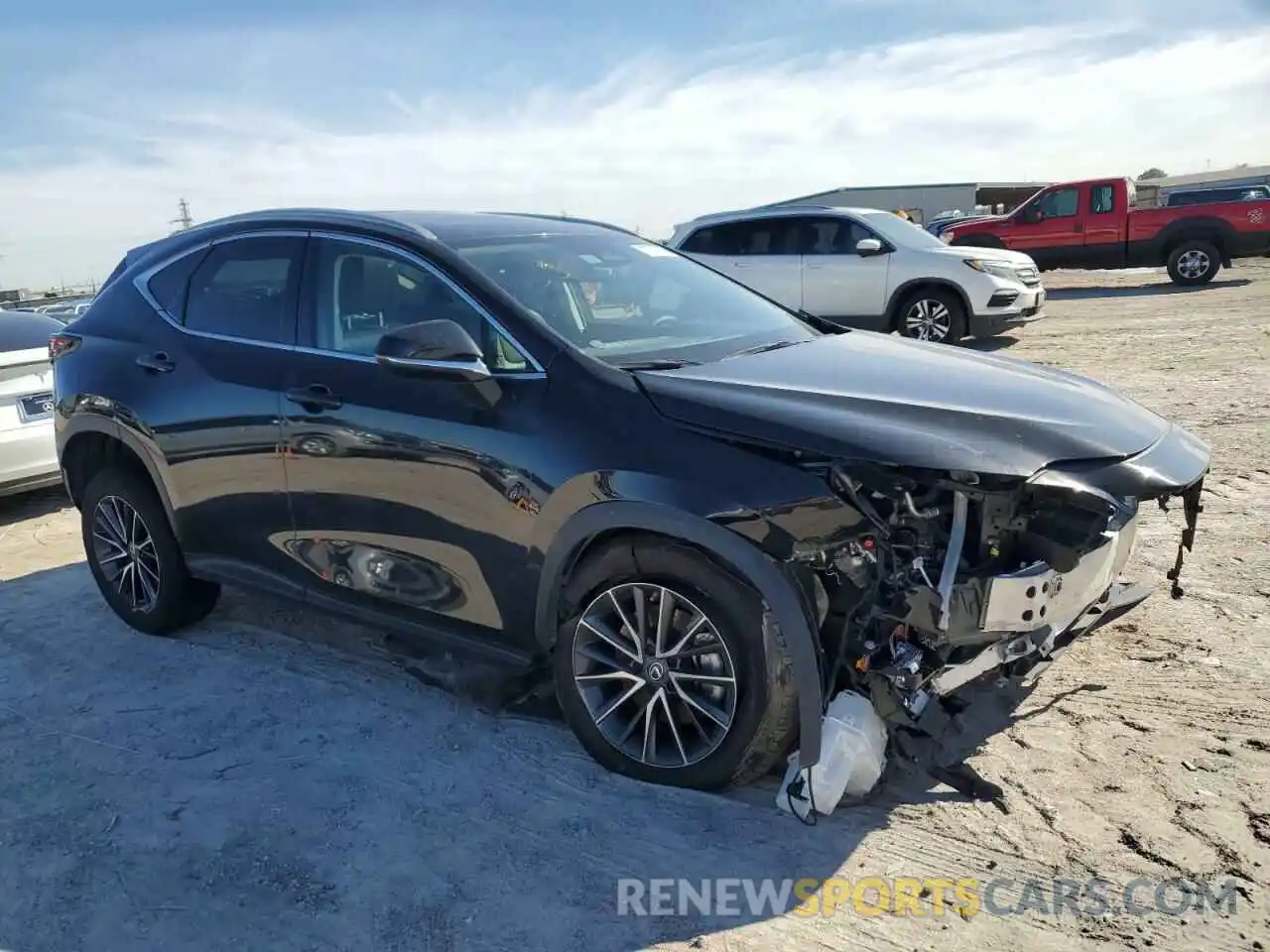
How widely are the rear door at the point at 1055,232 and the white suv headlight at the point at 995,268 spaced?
7.94m

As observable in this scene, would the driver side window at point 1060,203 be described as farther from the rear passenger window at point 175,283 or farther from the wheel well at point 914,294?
the rear passenger window at point 175,283

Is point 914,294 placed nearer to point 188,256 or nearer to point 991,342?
point 991,342

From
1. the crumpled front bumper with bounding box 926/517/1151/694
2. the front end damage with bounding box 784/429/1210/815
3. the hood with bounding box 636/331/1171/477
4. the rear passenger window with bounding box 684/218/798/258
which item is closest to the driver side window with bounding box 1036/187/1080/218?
the rear passenger window with bounding box 684/218/798/258

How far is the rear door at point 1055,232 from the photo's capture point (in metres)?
19.8

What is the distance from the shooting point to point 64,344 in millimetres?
5152

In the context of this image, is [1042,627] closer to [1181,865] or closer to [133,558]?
[1181,865]

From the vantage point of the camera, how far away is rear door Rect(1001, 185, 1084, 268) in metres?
19.8

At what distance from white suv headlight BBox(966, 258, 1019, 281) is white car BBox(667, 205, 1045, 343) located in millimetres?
17

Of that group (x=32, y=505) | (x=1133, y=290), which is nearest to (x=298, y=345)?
(x=32, y=505)

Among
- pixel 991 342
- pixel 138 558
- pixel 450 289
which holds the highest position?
pixel 450 289

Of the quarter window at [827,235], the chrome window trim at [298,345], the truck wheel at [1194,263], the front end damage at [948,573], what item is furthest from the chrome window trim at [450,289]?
the truck wheel at [1194,263]

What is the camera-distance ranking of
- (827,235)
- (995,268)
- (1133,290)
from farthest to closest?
1. (1133,290)
2. (827,235)
3. (995,268)

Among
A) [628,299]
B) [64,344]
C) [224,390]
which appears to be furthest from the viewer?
[64,344]

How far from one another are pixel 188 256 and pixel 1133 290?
19722 mm
